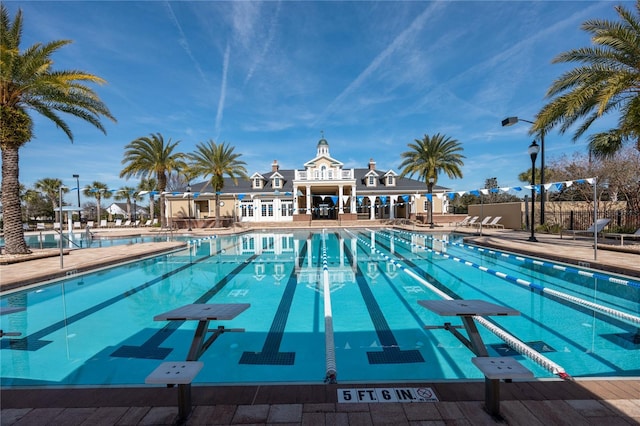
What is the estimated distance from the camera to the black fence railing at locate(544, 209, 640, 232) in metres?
16.5

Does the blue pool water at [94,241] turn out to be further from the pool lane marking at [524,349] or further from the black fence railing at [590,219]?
the black fence railing at [590,219]

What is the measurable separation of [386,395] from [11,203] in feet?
50.3

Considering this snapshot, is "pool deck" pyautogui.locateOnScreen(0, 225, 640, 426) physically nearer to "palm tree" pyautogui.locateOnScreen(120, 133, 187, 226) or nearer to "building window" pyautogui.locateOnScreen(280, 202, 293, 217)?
"palm tree" pyautogui.locateOnScreen(120, 133, 187, 226)

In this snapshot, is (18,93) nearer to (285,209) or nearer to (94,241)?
(94,241)

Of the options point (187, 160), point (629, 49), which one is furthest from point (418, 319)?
point (187, 160)

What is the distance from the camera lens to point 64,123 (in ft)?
43.2

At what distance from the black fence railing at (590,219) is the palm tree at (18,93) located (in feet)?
86.7

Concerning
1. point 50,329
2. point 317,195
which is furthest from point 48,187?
point 50,329

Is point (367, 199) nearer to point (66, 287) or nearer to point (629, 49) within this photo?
point (629, 49)

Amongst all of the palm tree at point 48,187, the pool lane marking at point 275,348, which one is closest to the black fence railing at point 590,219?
the pool lane marking at point 275,348

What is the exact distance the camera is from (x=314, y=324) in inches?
220

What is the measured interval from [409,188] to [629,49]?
27.2 m

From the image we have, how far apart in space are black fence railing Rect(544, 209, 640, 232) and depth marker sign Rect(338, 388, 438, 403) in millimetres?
19473

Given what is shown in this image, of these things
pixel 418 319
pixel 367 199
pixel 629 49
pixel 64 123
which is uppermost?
pixel 629 49
